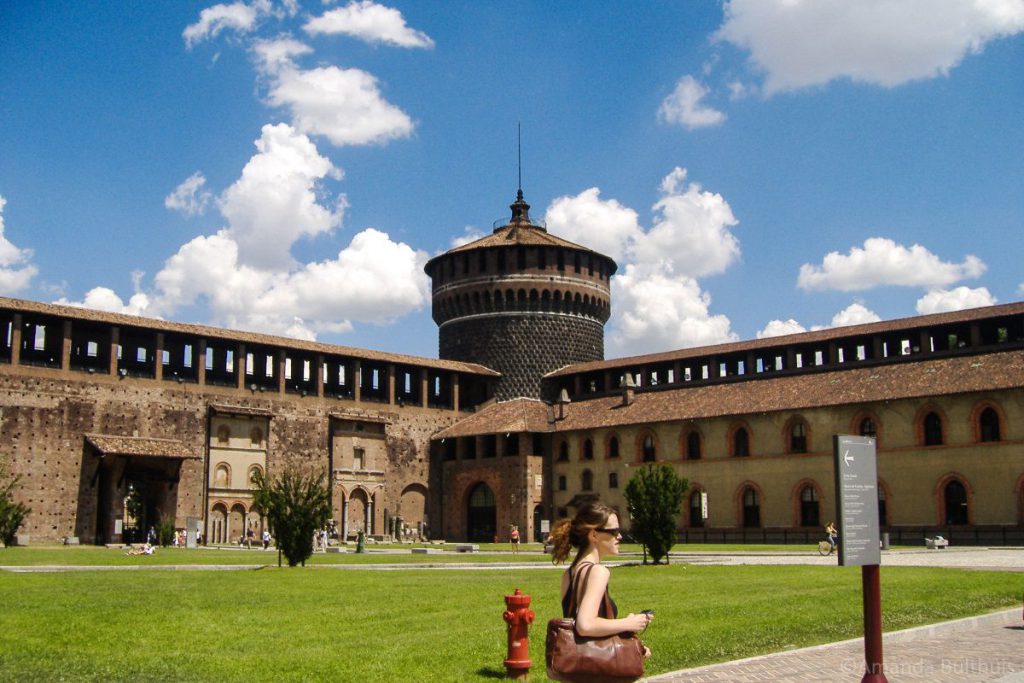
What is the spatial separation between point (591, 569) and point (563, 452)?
51.3 meters

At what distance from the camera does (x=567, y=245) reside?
64438 mm

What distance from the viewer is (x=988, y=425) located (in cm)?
4244

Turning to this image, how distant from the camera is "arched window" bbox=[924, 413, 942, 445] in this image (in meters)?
43.7

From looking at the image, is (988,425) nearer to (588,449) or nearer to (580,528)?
(588,449)

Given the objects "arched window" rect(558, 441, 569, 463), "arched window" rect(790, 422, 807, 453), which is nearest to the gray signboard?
"arched window" rect(790, 422, 807, 453)

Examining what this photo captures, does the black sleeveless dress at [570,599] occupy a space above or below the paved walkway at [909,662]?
above

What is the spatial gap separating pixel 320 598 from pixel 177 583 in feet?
15.4

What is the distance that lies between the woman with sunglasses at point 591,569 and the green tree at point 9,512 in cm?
3657

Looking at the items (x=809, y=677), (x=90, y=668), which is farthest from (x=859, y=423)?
(x=90, y=668)

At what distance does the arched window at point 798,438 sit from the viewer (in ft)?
156

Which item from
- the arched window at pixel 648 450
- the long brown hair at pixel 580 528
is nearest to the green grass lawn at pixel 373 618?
the long brown hair at pixel 580 528

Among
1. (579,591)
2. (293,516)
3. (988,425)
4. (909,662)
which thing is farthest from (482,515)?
(579,591)

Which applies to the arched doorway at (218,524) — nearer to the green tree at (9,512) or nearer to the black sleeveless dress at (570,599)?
the green tree at (9,512)

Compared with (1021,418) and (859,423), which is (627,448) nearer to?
(859,423)
